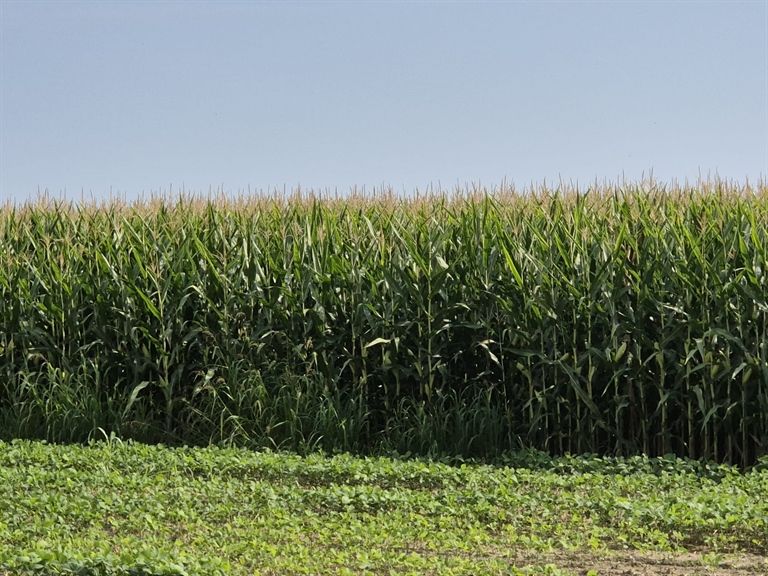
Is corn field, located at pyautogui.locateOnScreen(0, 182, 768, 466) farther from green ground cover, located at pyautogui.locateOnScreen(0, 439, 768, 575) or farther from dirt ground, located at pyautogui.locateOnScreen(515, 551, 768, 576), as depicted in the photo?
dirt ground, located at pyautogui.locateOnScreen(515, 551, 768, 576)

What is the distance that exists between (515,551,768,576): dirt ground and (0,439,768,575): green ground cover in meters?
Answer: 0.02

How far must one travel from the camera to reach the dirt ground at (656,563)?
18.6 ft

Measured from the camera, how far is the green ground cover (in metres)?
5.71

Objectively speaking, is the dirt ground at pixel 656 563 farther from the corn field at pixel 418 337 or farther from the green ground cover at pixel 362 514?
the corn field at pixel 418 337

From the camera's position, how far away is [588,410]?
30.1 ft

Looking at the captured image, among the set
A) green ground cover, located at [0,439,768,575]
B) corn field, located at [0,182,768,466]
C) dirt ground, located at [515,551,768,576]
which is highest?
corn field, located at [0,182,768,466]

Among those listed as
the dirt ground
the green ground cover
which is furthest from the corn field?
the dirt ground

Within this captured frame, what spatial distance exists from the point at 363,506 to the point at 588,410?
3038 mm

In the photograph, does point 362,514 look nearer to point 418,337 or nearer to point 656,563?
point 656,563

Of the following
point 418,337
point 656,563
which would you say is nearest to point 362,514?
point 656,563

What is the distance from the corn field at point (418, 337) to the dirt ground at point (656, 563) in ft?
9.51

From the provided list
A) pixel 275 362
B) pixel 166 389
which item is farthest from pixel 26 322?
pixel 275 362

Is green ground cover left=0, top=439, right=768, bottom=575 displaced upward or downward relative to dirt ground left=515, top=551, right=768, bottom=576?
upward

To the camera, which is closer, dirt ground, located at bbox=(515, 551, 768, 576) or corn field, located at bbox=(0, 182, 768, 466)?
dirt ground, located at bbox=(515, 551, 768, 576)
